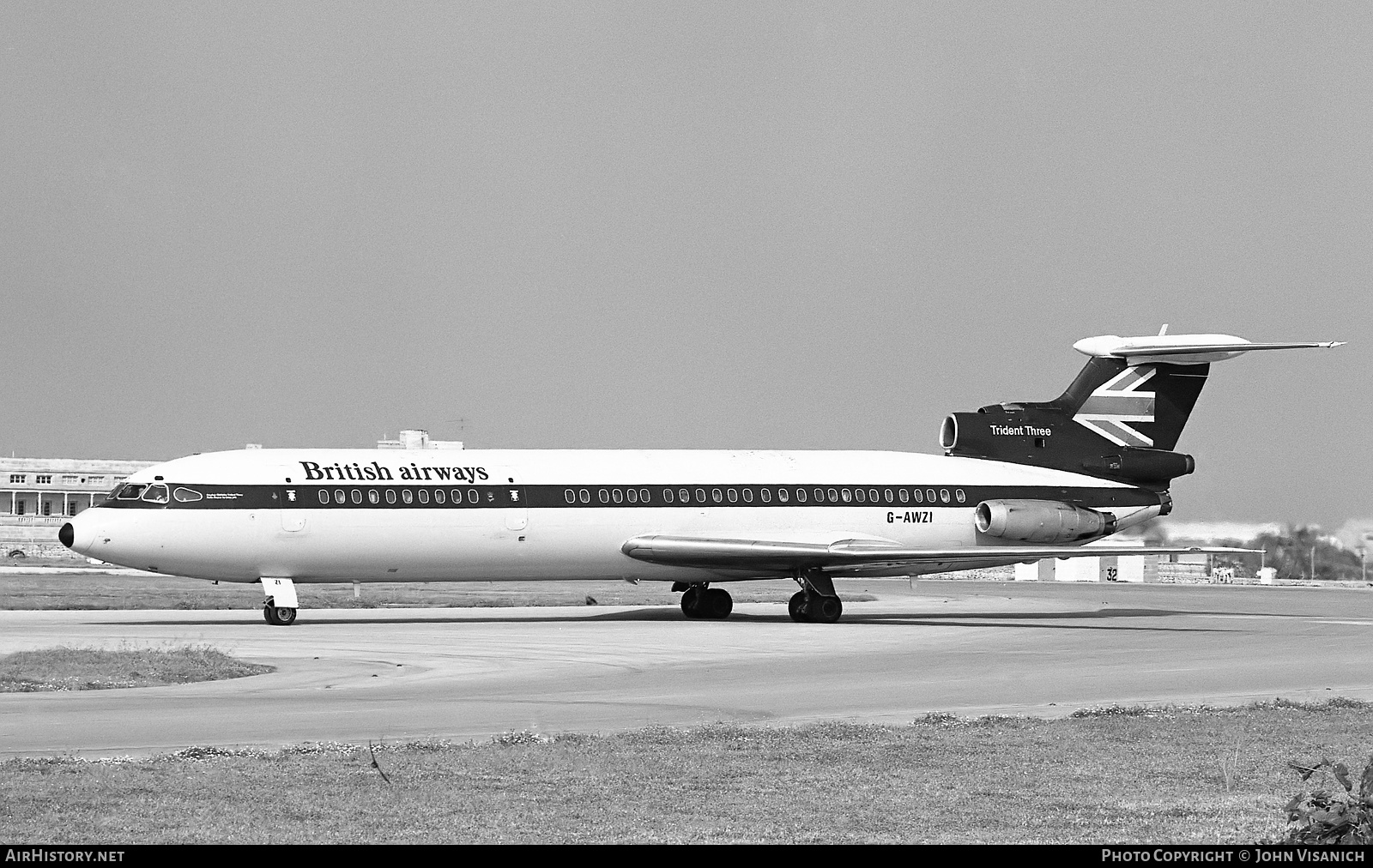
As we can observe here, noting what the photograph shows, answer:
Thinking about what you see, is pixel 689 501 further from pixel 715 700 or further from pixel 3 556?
pixel 3 556

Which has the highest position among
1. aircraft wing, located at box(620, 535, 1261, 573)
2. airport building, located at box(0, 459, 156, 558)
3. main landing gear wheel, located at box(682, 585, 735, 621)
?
airport building, located at box(0, 459, 156, 558)

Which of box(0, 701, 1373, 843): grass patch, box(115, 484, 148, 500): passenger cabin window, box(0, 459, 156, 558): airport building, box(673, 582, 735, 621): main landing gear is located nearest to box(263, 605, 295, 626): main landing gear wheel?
box(115, 484, 148, 500): passenger cabin window

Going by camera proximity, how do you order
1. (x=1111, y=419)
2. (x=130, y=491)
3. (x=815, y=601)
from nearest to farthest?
(x=130, y=491) → (x=815, y=601) → (x=1111, y=419)

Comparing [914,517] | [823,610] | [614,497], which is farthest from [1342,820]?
[914,517]

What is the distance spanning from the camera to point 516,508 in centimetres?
3478

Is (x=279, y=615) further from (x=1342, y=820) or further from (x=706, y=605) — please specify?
(x=1342, y=820)

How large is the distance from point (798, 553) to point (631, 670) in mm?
14011

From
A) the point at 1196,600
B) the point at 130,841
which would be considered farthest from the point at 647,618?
the point at 130,841

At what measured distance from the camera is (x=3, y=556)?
93.3 m

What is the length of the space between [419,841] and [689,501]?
89.4ft

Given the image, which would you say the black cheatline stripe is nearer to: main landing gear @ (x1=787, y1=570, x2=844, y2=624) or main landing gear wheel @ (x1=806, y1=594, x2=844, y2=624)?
main landing gear @ (x1=787, y1=570, x2=844, y2=624)

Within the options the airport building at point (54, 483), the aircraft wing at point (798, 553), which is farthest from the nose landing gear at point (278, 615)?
the airport building at point (54, 483)

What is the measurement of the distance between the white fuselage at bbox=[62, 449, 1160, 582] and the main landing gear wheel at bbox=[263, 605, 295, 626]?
86 cm

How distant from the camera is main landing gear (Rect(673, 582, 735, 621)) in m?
38.5
